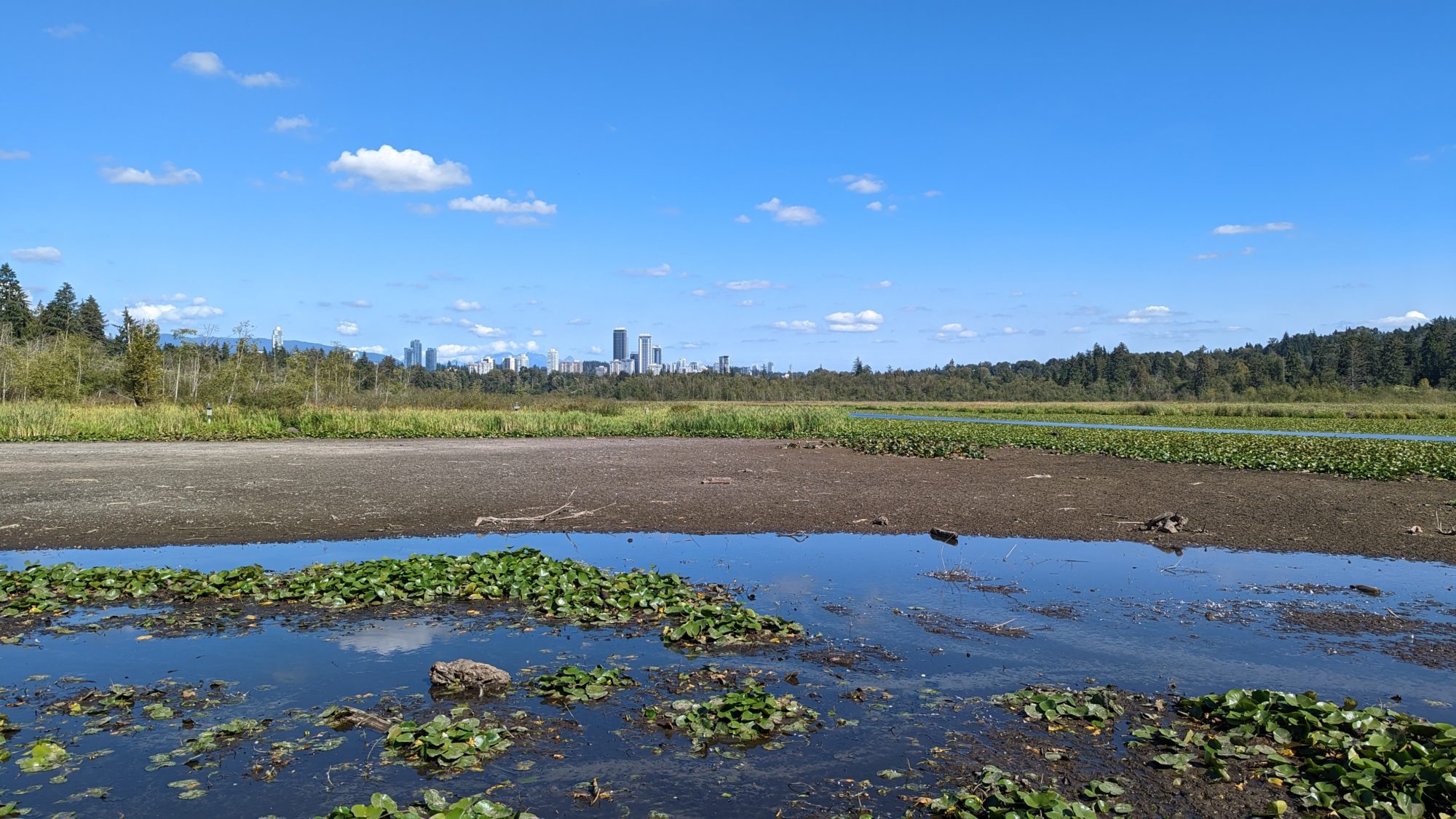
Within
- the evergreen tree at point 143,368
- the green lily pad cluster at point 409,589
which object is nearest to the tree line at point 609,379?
the evergreen tree at point 143,368

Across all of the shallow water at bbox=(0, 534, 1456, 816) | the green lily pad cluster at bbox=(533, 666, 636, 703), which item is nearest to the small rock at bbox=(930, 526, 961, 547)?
the shallow water at bbox=(0, 534, 1456, 816)

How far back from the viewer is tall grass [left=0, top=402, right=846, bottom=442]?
105ft

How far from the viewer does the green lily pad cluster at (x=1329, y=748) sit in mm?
4344

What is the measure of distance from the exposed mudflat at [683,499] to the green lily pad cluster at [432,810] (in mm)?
8854

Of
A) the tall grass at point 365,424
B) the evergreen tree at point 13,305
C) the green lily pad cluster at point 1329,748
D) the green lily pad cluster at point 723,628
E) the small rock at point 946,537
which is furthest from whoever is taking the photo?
the evergreen tree at point 13,305

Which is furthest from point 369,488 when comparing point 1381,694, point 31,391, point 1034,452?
point 31,391

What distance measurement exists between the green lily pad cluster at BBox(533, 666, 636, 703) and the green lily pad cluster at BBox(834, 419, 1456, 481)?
786 inches

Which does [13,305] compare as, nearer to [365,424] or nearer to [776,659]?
[365,424]

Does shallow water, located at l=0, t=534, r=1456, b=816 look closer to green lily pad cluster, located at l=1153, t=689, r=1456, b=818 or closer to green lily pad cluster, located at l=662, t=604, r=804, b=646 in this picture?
green lily pad cluster, located at l=662, t=604, r=804, b=646

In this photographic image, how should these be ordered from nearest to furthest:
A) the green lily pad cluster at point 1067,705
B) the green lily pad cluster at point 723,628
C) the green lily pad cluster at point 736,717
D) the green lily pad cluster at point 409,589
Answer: the green lily pad cluster at point 736,717, the green lily pad cluster at point 1067,705, the green lily pad cluster at point 723,628, the green lily pad cluster at point 409,589

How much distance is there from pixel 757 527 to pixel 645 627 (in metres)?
5.91

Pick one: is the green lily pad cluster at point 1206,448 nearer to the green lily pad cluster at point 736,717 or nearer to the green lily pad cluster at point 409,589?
the green lily pad cluster at point 409,589

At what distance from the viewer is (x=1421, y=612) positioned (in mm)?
8234

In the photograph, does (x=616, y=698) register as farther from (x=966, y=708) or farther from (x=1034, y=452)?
(x=1034, y=452)
